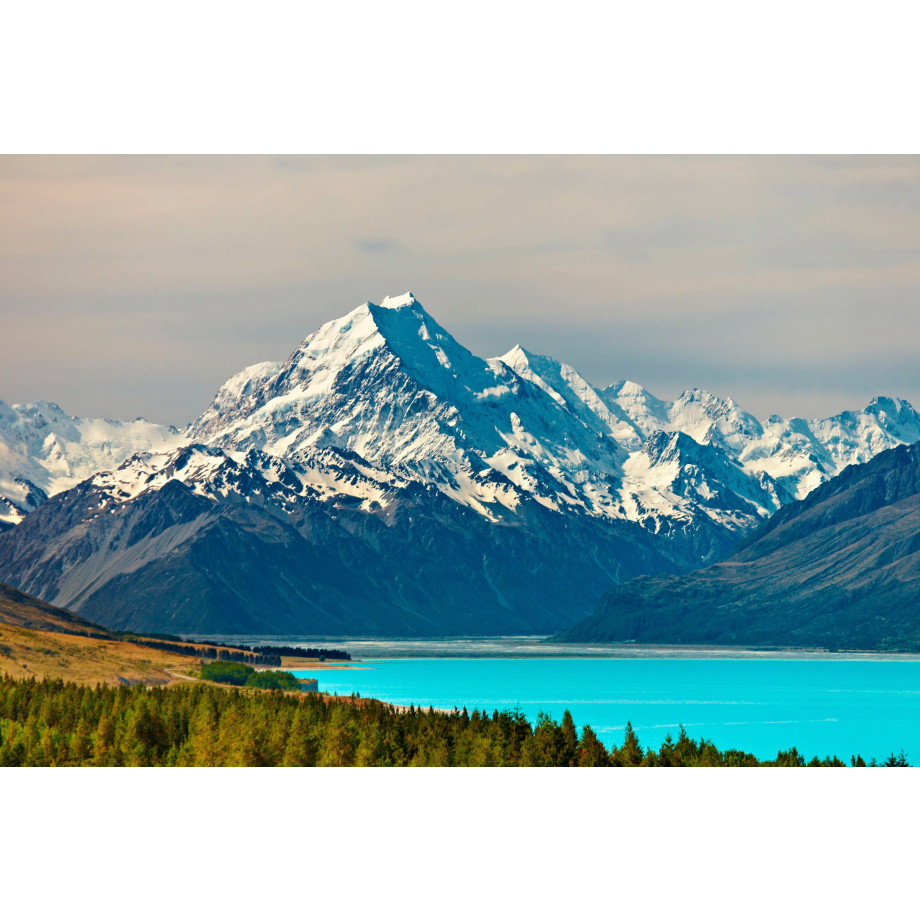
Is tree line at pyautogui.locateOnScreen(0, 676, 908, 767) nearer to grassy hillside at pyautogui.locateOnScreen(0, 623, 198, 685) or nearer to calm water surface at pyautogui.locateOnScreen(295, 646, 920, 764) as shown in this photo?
calm water surface at pyautogui.locateOnScreen(295, 646, 920, 764)

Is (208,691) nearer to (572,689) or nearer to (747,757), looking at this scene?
(747,757)

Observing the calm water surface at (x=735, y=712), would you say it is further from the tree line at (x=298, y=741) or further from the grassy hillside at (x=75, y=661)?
the grassy hillside at (x=75, y=661)

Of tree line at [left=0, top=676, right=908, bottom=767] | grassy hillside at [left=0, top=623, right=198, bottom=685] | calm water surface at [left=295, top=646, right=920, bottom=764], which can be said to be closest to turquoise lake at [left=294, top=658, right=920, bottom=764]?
calm water surface at [left=295, top=646, right=920, bottom=764]

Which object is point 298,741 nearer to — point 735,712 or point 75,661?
point 75,661

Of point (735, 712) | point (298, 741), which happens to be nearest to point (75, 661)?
point (298, 741)

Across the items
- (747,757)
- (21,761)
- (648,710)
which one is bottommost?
(21,761)

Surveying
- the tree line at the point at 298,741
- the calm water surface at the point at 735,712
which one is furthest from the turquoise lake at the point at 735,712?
the tree line at the point at 298,741

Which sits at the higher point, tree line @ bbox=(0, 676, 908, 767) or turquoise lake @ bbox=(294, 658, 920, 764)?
turquoise lake @ bbox=(294, 658, 920, 764)
